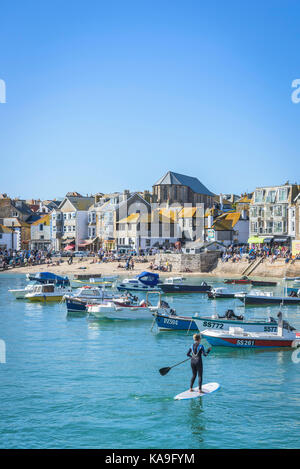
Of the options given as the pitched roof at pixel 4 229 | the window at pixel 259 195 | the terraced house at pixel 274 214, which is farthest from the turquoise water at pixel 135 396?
the pitched roof at pixel 4 229

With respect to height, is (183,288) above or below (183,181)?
below

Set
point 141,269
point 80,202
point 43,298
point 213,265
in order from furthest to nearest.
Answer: point 80,202, point 141,269, point 213,265, point 43,298

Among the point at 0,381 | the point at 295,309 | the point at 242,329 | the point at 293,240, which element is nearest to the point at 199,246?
the point at 293,240

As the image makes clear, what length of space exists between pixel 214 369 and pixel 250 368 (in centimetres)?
184

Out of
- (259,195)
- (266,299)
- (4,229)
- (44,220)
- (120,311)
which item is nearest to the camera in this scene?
(120,311)

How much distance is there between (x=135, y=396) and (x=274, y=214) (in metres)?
80.0

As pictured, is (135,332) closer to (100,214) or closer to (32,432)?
(32,432)

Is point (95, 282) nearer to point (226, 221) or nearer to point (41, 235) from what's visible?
point (226, 221)

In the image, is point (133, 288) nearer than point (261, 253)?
Yes

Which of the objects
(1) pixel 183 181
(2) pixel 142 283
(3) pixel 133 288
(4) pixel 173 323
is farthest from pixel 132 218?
(4) pixel 173 323

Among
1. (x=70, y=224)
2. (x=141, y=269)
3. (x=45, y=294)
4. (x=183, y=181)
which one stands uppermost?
(x=183, y=181)

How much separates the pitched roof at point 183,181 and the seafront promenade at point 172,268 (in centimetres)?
3484

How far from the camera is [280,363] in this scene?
29.5 m

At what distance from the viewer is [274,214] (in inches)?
3935
